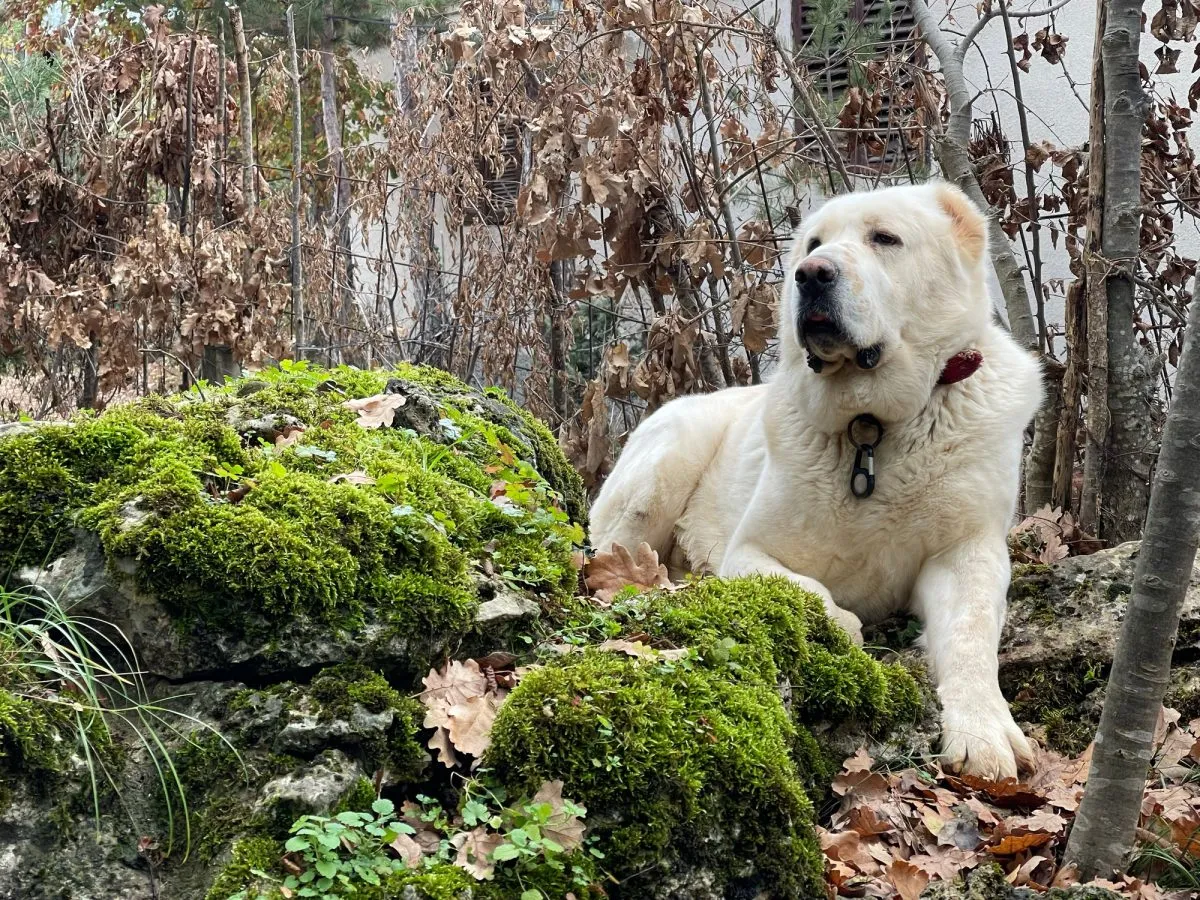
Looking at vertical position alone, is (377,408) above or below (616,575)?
above

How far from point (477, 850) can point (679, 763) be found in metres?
0.45

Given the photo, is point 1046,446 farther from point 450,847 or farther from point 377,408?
point 450,847

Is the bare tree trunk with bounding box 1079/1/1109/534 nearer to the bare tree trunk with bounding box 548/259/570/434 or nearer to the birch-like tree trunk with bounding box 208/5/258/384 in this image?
the bare tree trunk with bounding box 548/259/570/434

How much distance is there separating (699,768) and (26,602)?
5.02 ft

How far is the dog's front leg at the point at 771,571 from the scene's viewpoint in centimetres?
361

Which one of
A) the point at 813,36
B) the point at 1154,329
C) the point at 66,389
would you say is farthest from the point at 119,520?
the point at 66,389

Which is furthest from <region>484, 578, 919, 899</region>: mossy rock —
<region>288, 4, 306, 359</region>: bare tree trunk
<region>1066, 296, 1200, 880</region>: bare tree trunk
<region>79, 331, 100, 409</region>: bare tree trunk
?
<region>79, 331, 100, 409</region>: bare tree trunk

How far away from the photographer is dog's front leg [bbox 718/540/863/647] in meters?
3.61

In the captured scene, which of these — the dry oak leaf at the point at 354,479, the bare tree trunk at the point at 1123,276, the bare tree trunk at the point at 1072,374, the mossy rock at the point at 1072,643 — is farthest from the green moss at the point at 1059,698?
the dry oak leaf at the point at 354,479

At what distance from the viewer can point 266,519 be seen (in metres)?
2.54

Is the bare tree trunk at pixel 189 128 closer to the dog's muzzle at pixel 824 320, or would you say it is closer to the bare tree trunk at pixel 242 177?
the bare tree trunk at pixel 242 177

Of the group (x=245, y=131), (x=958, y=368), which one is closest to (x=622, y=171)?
(x=958, y=368)

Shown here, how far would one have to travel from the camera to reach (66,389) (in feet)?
28.3

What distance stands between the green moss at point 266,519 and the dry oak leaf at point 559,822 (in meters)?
0.56
